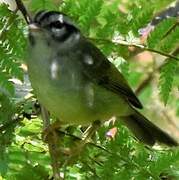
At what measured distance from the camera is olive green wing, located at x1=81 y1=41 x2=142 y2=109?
228 cm

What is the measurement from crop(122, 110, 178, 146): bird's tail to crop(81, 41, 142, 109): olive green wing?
0.18 meters

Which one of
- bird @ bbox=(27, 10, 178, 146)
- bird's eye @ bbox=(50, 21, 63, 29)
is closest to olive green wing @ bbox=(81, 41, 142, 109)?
bird @ bbox=(27, 10, 178, 146)

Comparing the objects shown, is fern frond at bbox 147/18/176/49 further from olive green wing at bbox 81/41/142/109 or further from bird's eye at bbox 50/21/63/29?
bird's eye at bbox 50/21/63/29

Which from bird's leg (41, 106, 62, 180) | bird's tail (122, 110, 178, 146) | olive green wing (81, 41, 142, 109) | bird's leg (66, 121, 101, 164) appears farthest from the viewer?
bird's tail (122, 110, 178, 146)

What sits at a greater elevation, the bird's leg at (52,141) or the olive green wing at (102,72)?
the olive green wing at (102,72)

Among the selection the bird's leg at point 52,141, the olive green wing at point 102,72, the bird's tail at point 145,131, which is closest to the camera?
the bird's leg at point 52,141

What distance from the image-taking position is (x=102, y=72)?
7.71 ft

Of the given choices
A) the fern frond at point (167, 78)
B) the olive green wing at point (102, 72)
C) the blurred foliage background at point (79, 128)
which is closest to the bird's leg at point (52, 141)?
the blurred foliage background at point (79, 128)

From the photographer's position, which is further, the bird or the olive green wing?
the olive green wing

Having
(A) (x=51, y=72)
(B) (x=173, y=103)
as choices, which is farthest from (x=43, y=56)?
(B) (x=173, y=103)

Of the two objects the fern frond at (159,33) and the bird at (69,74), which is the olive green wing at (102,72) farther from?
the fern frond at (159,33)

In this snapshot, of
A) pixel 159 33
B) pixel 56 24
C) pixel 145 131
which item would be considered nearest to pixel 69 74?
pixel 56 24

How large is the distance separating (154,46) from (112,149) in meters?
0.45

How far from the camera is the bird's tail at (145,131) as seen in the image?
2609 millimetres
